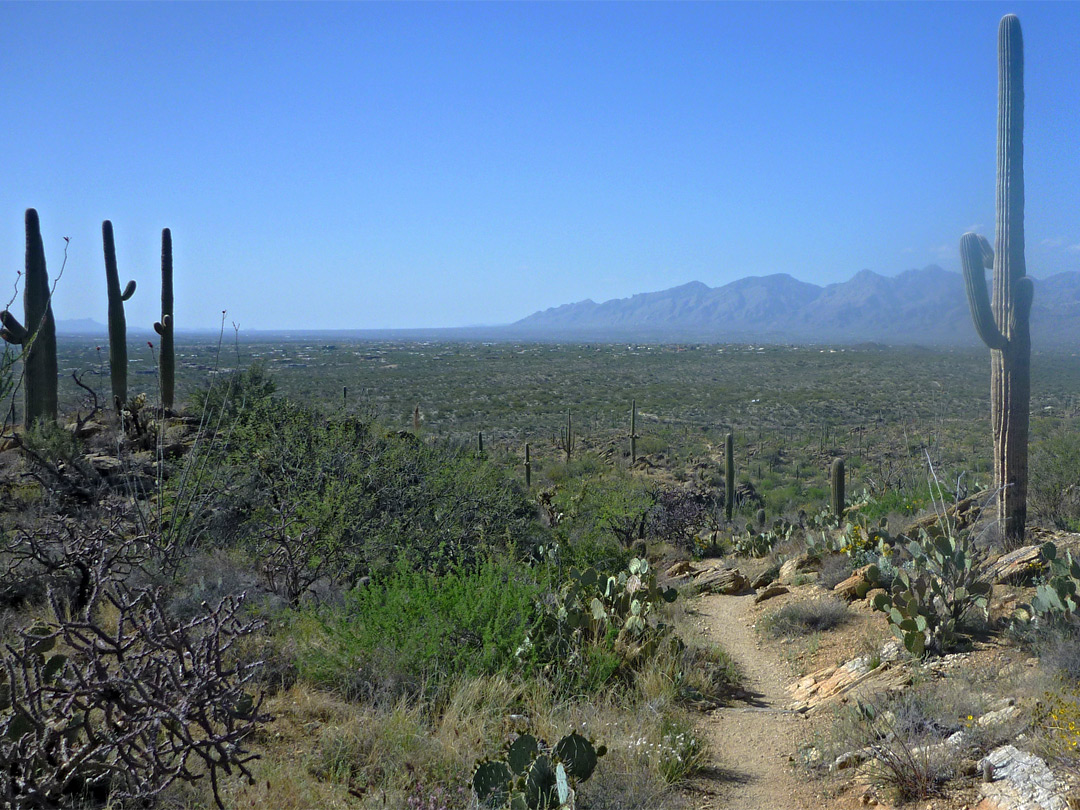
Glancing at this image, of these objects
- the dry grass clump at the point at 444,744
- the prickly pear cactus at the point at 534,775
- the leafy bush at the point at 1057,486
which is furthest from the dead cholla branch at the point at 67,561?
the leafy bush at the point at 1057,486

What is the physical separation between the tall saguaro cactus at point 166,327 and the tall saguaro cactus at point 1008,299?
13.8 m

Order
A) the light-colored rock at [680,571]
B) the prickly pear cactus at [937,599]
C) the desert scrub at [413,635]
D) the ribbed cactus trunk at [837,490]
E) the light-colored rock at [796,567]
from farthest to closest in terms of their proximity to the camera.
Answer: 1. the ribbed cactus trunk at [837,490]
2. the light-colored rock at [680,571]
3. the light-colored rock at [796,567]
4. the prickly pear cactus at [937,599]
5. the desert scrub at [413,635]

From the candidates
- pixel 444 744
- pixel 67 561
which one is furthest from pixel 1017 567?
pixel 67 561

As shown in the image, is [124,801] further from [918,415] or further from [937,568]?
[918,415]

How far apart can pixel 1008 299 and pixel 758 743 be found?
21.9 ft

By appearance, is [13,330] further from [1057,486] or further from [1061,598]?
[1057,486]

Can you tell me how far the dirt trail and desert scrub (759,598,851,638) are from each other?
320 mm

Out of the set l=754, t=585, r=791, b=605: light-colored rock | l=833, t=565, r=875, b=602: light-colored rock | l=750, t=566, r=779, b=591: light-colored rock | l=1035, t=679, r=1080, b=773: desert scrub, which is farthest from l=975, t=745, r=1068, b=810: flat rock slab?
l=750, t=566, r=779, b=591: light-colored rock

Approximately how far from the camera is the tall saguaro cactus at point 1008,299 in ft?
29.9

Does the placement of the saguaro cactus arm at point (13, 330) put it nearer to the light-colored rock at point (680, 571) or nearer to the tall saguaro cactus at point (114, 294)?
the tall saguaro cactus at point (114, 294)

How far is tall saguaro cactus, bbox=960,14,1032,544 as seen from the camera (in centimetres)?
912

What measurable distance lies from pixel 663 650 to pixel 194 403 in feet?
42.4

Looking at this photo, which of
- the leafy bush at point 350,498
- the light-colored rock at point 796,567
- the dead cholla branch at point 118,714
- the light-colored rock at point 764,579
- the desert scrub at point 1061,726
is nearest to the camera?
the dead cholla branch at point 118,714

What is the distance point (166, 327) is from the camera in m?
16.5
